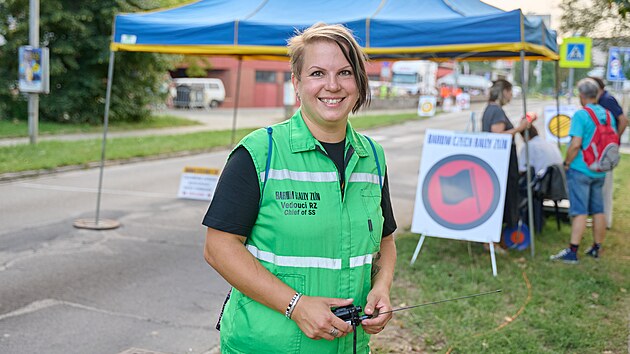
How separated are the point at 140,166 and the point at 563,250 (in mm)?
10070

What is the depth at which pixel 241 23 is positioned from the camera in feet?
29.2

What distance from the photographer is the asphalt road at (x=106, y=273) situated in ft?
18.0

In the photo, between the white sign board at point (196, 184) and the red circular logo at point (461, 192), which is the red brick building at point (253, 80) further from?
the red circular logo at point (461, 192)

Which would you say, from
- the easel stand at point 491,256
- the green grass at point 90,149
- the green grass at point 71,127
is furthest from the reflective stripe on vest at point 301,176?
the green grass at point 71,127

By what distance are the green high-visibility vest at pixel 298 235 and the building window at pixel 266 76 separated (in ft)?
151

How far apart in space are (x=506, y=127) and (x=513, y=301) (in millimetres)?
2755

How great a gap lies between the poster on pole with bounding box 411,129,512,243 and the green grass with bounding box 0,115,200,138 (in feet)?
49.5

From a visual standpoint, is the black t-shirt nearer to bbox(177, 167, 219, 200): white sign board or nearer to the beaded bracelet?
the beaded bracelet

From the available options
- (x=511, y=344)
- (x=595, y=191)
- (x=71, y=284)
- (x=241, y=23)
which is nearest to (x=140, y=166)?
(x=241, y=23)

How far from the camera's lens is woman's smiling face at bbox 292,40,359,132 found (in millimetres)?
2408

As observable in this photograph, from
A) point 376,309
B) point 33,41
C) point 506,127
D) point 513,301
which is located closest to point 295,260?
point 376,309

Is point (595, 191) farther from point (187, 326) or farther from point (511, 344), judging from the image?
point (187, 326)

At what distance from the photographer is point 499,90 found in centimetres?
844

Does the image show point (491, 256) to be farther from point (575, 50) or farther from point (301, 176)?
point (575, 50)
